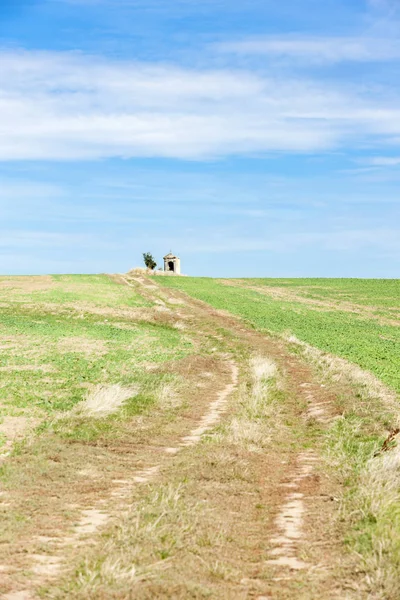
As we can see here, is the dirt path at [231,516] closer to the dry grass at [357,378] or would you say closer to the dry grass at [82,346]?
the dry grass at [357,378]

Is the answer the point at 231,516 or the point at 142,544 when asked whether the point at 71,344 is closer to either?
the point at 231,516

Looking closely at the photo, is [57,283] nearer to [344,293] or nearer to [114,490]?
[344,293]

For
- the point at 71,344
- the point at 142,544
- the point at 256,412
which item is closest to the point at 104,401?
the point at 256,412

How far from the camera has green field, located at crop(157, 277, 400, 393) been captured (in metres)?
36.9

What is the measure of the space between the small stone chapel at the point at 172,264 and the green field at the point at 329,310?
19.9 meters

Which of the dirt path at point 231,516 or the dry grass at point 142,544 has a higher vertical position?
the dry grass at point 142,544

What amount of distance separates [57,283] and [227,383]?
62.9m

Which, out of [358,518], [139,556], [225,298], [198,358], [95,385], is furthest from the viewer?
[225,298]

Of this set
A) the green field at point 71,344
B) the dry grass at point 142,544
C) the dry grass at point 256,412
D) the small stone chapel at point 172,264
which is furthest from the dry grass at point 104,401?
Result: the small stone chapel at point 172,264

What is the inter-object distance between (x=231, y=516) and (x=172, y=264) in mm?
116427

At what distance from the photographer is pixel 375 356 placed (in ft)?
114

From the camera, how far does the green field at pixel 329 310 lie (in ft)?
121

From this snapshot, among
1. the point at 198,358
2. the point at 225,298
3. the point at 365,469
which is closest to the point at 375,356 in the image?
the point at 198,358

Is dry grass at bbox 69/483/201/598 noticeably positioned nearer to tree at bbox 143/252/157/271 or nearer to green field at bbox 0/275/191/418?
green field at bbox 0/275/191/418
